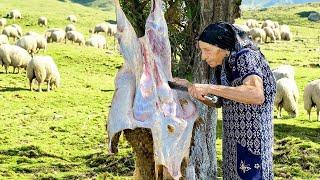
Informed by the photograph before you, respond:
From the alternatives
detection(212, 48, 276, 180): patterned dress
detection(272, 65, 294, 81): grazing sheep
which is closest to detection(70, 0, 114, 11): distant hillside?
detection(272, 65, 294, 81): grazing sheep

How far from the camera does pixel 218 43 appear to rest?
4.37 meters

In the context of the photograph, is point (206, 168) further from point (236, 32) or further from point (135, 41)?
point (135, 41)

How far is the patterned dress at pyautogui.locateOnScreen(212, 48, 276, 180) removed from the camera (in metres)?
4.35

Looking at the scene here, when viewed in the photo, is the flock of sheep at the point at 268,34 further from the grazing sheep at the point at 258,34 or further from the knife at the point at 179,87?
the knife at the point at 179,87

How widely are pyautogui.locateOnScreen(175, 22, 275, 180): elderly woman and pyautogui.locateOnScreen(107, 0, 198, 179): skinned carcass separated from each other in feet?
0.91

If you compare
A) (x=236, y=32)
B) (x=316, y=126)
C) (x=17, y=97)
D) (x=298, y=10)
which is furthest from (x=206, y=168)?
(x=298, y=10)

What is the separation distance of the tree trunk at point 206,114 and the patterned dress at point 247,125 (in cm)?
164

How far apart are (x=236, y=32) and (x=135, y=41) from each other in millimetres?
886

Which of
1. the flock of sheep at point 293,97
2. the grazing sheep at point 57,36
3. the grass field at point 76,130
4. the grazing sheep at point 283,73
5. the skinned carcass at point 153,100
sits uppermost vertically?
the grazing sheep at point 57,36

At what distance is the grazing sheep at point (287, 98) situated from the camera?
21.7 metres

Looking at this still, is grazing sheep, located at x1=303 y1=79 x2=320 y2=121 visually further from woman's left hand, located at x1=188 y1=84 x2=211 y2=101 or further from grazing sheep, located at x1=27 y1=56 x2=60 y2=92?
woman's left hand, located at x1=188 y1=84 x2=211 y2=101

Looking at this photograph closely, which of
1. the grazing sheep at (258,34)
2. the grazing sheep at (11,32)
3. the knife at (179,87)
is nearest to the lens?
the knife at (179,87)

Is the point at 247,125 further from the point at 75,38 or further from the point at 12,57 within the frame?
the point at 75,38

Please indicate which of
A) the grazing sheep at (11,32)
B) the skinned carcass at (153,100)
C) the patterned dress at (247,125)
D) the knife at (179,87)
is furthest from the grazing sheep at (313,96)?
the grazing sheep at (11,32)
